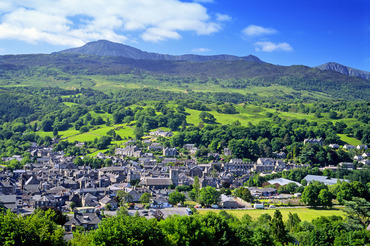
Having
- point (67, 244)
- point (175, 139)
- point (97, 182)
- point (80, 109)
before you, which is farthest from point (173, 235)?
point (80, 109)

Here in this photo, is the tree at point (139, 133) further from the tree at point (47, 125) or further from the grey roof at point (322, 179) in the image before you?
the grey roof at point (322, 179)

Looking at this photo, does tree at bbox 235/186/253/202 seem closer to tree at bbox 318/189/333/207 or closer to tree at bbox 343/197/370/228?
tree at bbox 318/189/333/207

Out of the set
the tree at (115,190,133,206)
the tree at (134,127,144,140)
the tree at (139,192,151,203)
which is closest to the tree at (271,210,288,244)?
the tree at (139,192,151,203)

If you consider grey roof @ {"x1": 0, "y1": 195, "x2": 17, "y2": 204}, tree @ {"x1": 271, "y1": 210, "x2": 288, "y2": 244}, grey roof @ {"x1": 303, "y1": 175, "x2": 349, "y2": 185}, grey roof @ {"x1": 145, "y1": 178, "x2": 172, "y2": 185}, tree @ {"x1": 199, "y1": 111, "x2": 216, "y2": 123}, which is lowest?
grey roof @ {"x1": 145, "y1": 178, "x2": 172, "y2": 185}

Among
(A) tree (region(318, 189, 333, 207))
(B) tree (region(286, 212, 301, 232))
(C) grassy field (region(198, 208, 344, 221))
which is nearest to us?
(B) tree (region(286, 212, 301, 232))

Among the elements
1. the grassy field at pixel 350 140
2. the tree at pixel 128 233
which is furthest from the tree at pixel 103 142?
the tree at pixel 128 233

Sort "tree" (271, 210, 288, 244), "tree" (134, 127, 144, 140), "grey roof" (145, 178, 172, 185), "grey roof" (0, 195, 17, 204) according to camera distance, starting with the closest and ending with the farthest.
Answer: "tree" (271, 210, 288, 244), "grey roof" (0, 195, 17, 204), "grey roof" (145, 178, 172, 185), "tree" (134, 127, 144, 140)

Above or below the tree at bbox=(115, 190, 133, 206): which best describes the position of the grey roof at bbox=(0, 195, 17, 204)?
above

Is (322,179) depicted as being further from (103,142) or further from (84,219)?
(103,142)

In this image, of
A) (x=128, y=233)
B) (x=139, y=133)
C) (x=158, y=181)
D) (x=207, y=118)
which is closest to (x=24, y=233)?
(x=128, y=233)

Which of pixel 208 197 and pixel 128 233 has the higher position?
pixel 128 233

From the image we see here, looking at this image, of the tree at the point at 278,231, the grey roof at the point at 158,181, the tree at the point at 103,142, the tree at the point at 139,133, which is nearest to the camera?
the tree at the point at 278,231
